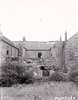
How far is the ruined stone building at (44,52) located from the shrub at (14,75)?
7.81 feet

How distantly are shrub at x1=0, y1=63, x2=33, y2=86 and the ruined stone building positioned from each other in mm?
2380

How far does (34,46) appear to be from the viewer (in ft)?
134

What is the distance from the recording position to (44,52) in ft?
131

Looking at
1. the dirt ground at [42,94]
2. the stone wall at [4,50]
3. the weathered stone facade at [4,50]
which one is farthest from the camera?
the weathered stone facade at [4,50]

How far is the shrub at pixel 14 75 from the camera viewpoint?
17.5 m

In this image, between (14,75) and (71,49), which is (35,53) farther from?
(14,75)

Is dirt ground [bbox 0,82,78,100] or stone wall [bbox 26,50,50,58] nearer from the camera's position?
dirt ground [bbox 0,82,78,100]

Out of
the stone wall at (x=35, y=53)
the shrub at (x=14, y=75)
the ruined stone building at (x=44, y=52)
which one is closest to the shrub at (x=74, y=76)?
the ruined stone building at (x=44, y=52)

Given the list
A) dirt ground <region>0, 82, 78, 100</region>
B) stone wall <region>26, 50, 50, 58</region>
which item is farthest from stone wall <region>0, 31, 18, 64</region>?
stone wall <region>26, 50, 50, 58</region>

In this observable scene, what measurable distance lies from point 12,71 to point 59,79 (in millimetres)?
7006

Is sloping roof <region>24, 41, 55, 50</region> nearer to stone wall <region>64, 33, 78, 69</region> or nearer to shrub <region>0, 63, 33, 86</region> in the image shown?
stone wall <region>64, 33, 78, 69</region>

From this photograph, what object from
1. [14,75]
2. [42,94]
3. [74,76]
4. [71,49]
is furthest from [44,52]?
[42,94]

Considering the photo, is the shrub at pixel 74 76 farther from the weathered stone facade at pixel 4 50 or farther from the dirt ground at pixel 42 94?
the weathered stone facade at pixel 4 50

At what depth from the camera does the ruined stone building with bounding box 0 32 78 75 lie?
23.0 metres
